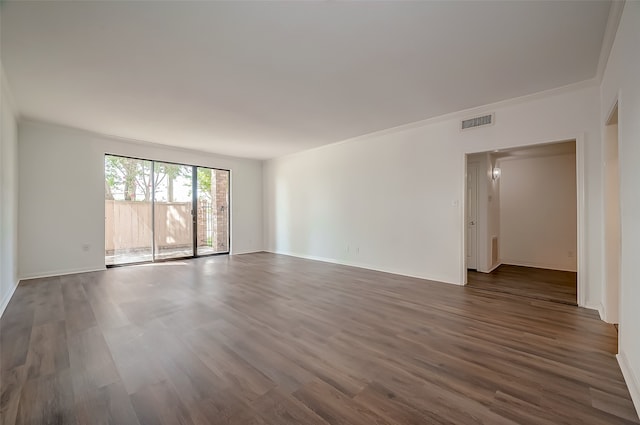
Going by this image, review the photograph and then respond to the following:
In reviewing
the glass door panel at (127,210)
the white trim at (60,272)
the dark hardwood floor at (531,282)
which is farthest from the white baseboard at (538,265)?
the white trim at (60,272)

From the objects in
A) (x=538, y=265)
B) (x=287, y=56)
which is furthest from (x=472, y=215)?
(x=287, y=56)

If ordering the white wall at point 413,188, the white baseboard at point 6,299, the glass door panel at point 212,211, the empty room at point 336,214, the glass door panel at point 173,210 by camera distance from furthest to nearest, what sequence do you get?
1. the glass door panel at point 212,211
2. the glass door panel at point 173,210
3. the white wall at point 413,188
4. the white baseboard at point 6,299
5. the empty room at point 336,214

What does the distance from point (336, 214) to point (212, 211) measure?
3.49 meters

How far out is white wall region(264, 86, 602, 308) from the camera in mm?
3270

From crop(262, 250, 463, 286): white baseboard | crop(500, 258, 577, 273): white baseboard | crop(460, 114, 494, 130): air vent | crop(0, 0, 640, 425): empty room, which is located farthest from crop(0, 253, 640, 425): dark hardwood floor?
crop(500, 258, 577, 273): white baseboard

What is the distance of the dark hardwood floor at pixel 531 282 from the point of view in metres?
3.76

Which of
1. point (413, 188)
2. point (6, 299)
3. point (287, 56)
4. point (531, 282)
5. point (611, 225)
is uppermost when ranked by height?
point (287, 56)

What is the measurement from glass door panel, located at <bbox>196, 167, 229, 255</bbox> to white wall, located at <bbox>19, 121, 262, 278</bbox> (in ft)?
5.08

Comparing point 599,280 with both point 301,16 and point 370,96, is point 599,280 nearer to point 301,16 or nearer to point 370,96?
point 370,96

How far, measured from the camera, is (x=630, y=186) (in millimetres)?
1810

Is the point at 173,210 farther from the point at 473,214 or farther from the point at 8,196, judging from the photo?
the point at 473,214

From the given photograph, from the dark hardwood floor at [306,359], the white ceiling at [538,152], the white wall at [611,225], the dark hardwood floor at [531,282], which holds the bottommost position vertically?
the dark hardwood floor at [531,282]

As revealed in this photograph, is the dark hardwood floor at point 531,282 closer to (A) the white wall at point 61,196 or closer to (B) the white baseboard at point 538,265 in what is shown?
(B) the white baseboard at point 538,265

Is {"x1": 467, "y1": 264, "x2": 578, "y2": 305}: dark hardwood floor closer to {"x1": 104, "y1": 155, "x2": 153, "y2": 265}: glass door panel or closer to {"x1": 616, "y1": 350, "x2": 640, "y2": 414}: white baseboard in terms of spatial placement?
{"x1": 616, "y1": 350, "x2": 640, "y2": 414}: white baseboard
